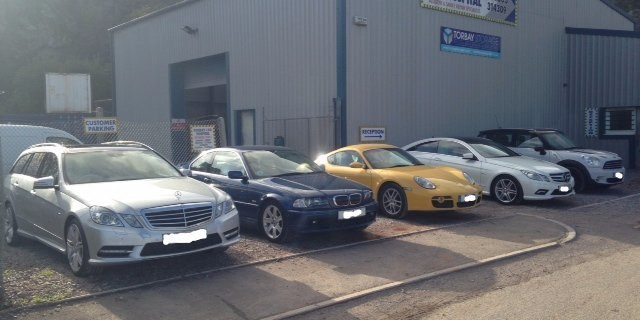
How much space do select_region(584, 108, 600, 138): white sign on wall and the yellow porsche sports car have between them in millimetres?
13043

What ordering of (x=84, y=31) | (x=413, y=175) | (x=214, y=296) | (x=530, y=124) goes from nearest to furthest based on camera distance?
(x=214, y=296) < (x=413, y=175) < (x=530, y=124) < (x=84, y=31)

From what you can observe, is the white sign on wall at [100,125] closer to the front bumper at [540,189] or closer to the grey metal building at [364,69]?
the grey metal building at [364,69]

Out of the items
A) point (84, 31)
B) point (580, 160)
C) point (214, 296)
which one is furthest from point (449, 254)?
point (84, 31)

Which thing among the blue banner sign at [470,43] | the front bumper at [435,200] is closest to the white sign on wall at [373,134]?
the blue banner sign at [470,43]

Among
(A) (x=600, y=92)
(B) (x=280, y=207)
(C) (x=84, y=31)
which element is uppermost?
(C) (x=84, y=31)

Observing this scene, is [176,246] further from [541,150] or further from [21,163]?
[541,150]

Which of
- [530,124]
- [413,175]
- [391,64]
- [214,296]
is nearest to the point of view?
[214,296]

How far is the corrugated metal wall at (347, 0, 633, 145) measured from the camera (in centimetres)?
1648

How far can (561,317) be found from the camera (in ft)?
18.3

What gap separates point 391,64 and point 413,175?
677 centimetres

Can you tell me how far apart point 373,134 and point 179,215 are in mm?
10123

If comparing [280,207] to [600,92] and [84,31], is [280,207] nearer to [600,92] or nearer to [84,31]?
[600,92]

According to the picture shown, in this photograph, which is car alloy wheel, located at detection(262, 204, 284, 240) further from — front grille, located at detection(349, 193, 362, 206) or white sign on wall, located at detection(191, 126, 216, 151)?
white sign on wall, located at detection(191, 126, 216, 151)

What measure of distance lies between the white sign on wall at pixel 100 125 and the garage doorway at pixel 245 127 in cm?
576
